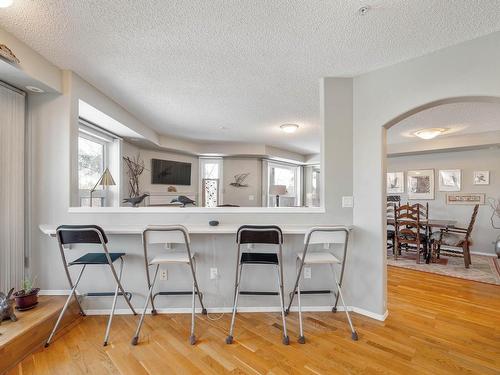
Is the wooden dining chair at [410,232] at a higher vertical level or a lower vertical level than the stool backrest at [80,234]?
lower

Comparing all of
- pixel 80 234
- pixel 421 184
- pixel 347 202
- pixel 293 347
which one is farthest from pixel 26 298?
pixel 421 184

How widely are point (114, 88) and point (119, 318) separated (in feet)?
8.27

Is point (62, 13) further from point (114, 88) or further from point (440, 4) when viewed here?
point (440, 4)

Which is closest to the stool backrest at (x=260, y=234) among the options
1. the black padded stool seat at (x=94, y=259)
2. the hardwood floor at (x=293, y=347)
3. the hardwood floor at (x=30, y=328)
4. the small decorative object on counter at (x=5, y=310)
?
the hardwood floor at (x=293, y=347)

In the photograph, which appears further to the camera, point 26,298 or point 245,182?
point 245,182

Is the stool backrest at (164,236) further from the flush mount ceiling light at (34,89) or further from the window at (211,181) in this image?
the window at (211,181)

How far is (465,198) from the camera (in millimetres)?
4938

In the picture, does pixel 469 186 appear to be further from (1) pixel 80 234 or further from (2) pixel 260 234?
(1) pixel 80 234

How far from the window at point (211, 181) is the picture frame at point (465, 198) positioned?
5.39 m

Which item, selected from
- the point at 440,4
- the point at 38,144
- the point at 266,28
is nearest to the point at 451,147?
the point at 440,4

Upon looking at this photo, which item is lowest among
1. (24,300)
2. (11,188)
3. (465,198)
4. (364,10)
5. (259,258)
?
(24,300)

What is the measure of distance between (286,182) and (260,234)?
19.4 ft

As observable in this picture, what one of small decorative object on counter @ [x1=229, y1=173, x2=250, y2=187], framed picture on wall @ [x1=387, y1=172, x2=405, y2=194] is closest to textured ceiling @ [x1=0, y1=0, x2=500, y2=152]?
small decorative object on counter @ [x1=229, y1=173, x2=250, y2=187]

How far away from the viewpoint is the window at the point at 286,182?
7023 millimetres
